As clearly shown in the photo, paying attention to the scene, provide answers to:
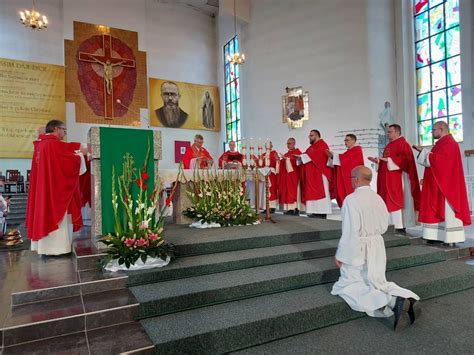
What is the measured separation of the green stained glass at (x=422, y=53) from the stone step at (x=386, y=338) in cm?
766

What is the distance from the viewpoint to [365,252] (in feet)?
10.9

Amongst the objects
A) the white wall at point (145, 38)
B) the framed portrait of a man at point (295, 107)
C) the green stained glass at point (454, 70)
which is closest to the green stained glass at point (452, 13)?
the green stained glass at point (454, 70)

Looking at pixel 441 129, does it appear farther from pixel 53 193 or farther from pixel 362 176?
pixel 53 193

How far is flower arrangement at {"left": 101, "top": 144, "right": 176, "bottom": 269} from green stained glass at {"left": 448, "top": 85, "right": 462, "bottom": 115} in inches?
299

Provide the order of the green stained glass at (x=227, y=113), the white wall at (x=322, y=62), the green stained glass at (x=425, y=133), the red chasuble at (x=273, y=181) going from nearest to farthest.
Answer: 1. the red chasuble at (x=273, y=181)
2. the green stained glass at (x=425, y=133)
3. the white wall at (x=322, y=62)
4. the green stained glass at (x=227, y=113)

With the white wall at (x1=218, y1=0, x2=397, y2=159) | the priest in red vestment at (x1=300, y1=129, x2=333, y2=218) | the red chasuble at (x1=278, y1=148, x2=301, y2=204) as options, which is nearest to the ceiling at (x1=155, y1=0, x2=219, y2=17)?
the white wall at (x1=218, y1=0, x2=397, y2=159)

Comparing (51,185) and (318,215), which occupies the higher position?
(51,185)

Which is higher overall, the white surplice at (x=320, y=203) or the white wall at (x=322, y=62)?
the white wall at (x=322, y=62)

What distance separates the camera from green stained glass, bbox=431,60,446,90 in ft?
28.8

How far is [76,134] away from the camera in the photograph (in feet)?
41.5

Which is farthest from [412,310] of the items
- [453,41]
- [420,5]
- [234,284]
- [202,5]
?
[202,5]

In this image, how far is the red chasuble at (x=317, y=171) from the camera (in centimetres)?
700

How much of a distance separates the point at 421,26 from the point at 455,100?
7.53ft

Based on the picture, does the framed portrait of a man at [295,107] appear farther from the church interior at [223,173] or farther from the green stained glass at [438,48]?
the green stained glass at [438,48]
